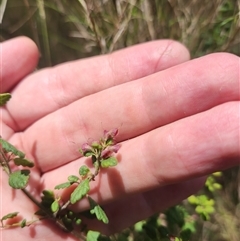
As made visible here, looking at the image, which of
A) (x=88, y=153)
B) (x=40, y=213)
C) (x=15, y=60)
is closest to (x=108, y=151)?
(x=88, y=153)

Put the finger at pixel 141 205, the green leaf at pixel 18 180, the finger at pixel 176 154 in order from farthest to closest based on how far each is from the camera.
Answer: the finger at pixel 141 205 → the green leaf at pixel 18 180 → the finger at pixel 176 154

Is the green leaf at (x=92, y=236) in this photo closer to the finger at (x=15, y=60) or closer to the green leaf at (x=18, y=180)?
the green leaf at (x=18, y=180)

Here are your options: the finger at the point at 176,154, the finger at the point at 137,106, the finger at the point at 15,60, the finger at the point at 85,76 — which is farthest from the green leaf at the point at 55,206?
the finger at the point at 15,60

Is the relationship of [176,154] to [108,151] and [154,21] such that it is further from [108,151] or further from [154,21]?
[154,21]

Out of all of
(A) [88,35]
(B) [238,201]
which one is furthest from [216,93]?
(B) [238,201]

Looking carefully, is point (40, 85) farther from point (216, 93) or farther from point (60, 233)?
point (216, 93)

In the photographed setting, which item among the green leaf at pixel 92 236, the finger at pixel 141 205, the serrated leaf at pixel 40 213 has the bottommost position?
the finger at pixel 141 205
